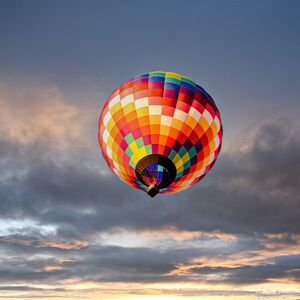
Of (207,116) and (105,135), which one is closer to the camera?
(207,116)

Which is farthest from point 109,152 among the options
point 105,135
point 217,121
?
point 217,121

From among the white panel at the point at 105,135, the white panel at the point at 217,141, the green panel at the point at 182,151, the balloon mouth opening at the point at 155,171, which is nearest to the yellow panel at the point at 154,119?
the balloon mouth opening at the point at 155,171

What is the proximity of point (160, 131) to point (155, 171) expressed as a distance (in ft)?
8.02

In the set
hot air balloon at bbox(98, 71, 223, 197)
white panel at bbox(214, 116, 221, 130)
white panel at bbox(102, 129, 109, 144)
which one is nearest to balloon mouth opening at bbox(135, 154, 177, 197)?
hot air balloon at bbox(98, 71, 223, 197)

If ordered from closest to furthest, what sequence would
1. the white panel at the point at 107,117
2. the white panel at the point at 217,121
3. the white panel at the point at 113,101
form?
the white panel at the point at 113,101 < the white panel at the point at 107,117 < the white panel at the point at 217,121

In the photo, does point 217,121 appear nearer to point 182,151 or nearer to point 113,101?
point 182,151

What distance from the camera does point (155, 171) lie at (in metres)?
23.8

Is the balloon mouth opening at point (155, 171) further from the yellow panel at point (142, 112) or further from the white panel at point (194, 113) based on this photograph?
the white panel at point (194, 113)

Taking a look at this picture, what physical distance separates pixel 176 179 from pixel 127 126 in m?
4.62

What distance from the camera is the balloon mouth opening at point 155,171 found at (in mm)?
23406

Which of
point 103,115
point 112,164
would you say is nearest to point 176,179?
point 112,164

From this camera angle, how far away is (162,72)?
2589 cm

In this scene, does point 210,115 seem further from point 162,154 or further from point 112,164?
point 112,164

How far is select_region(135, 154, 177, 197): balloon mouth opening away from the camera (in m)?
23.4
